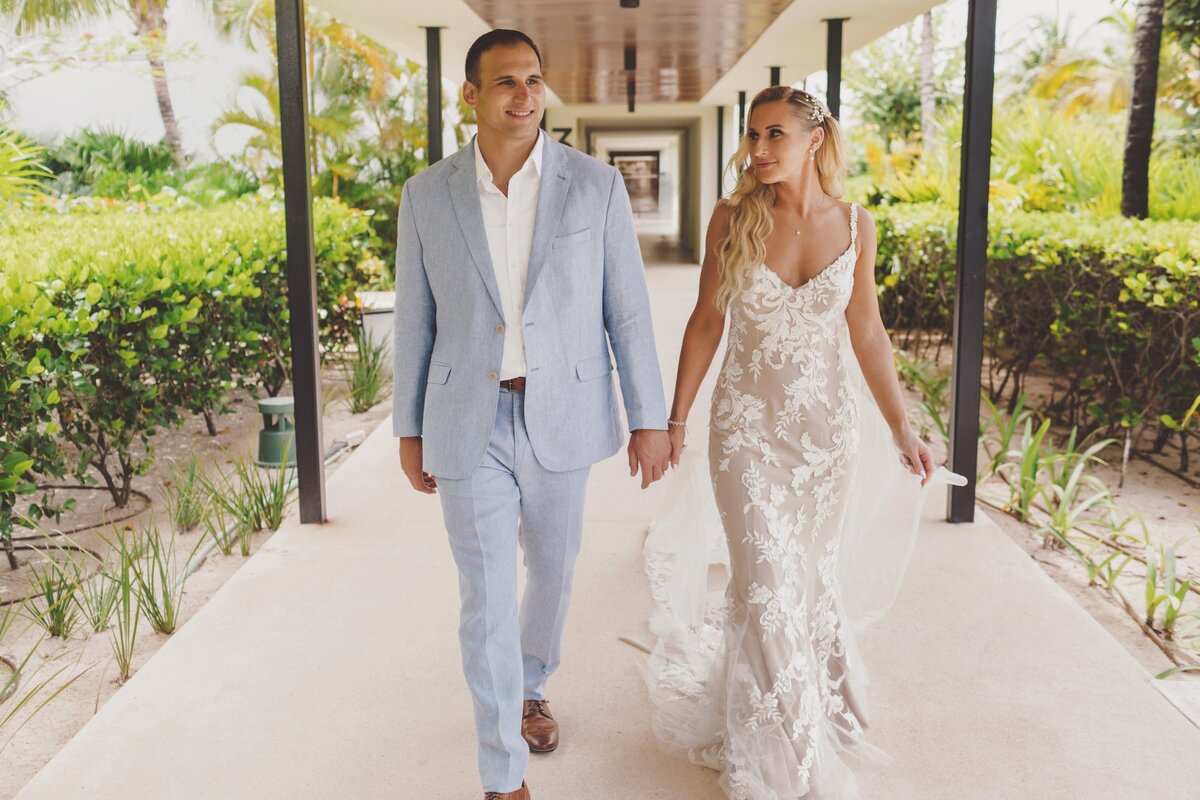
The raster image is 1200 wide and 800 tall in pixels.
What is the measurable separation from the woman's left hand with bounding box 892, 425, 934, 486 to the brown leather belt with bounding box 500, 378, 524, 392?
45.3 inches

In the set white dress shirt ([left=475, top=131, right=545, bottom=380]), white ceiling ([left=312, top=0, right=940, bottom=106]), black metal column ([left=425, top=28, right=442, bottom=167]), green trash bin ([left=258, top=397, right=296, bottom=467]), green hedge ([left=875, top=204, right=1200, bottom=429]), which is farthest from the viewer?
black metal column ([left=425, top=28, right=442, bottom=167])

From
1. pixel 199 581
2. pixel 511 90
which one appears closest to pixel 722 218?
pixel 511 90

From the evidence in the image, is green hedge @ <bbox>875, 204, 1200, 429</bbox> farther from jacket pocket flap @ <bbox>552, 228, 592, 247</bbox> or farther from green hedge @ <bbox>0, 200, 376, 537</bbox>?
green hedge @ <bbox>0, 200, 376, 537</bbox>

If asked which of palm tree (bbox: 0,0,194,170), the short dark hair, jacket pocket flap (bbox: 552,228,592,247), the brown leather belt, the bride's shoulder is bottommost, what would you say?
the brown leather belt

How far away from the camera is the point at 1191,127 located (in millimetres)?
21859

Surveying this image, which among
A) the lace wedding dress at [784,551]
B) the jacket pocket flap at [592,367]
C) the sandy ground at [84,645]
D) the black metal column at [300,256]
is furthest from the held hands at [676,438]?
the black metal column at [300,256]

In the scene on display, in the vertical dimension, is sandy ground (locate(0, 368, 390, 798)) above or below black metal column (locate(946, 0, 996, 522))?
below

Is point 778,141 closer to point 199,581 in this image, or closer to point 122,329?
point 199,581

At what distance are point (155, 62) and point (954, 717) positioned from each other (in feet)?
92.7

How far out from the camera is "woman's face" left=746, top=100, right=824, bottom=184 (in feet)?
9.23

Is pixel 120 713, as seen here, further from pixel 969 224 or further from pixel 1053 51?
pixel 1053 51

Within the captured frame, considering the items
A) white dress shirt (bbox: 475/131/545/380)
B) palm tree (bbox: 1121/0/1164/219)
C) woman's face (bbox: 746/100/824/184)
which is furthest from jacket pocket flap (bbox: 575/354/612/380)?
palm tree (bbox: 1121/0/1164/219)

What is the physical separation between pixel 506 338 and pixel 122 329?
3.51 m

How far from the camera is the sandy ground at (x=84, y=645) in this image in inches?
134
